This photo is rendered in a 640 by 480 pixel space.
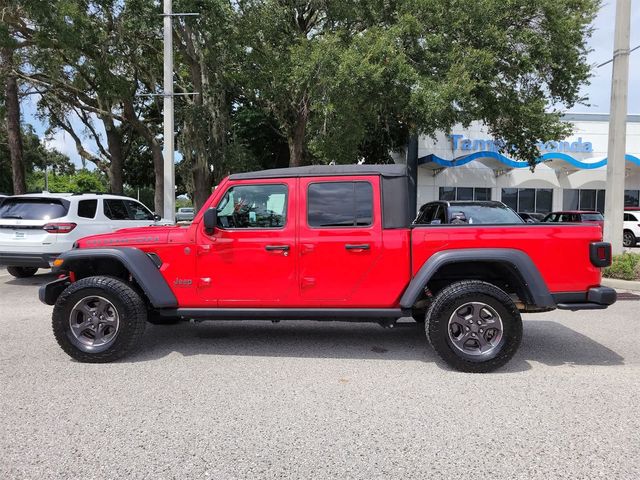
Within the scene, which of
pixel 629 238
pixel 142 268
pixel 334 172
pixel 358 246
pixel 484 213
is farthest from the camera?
pixel 629 238

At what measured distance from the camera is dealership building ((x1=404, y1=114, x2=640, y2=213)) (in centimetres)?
2697

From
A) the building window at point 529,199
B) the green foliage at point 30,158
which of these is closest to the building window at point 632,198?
the building window at point 529,199

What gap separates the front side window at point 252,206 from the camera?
4824 mm

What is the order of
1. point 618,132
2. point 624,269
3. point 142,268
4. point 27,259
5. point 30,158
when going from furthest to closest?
1. point 30,158
2. point 618,132
3. point 624,269
4. point 27,259
5. point 142,268

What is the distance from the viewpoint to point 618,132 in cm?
1074

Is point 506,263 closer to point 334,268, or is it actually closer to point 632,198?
point 334,268

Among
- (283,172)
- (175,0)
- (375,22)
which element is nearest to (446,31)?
(375,22)

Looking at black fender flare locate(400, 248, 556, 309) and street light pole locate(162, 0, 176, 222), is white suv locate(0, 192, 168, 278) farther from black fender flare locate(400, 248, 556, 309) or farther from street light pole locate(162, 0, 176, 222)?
black fender flare locate(400, 248, 556, 309)

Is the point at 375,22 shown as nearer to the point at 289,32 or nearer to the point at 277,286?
the point at 289,32

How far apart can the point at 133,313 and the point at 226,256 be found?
1.07m

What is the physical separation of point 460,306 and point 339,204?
1515 mm

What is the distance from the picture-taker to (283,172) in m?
4.89

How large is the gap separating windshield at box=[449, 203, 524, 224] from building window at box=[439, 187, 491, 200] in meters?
17.3

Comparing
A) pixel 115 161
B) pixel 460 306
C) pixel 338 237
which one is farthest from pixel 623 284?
pixel 115 161
